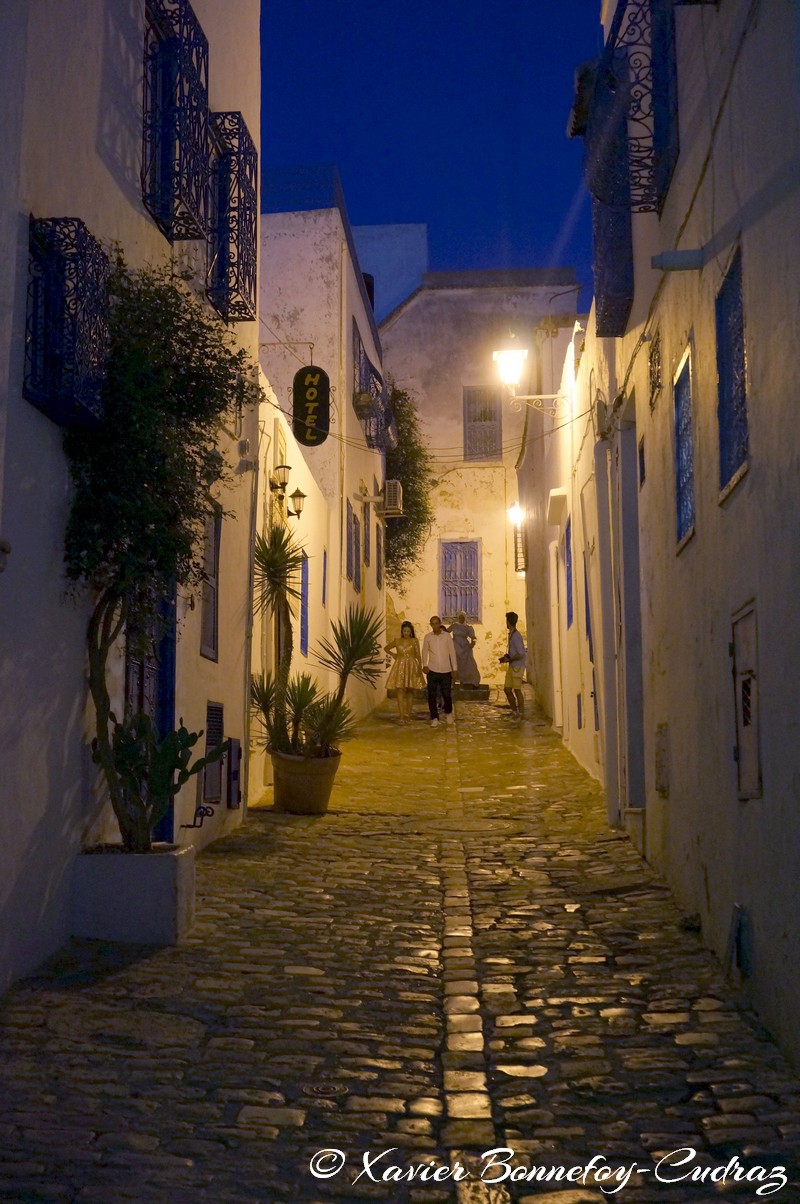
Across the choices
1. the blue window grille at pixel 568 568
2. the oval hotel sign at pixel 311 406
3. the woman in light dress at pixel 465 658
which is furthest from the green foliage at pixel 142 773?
the woman in light dress at pixel 465 658

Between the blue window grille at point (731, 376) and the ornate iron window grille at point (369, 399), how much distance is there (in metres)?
14.9

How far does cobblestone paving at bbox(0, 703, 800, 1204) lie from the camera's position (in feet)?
13.6

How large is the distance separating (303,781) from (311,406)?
25.7 ft

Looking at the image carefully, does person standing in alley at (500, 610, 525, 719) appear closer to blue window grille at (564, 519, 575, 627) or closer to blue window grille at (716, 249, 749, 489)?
blue window grille at (564, 519, 575, 627)

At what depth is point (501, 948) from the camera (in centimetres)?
723

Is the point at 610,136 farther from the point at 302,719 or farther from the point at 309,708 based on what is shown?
the point at 302,719

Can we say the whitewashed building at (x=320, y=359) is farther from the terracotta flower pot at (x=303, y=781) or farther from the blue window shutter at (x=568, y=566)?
the terracotta flower pot at (x=303, y=781)

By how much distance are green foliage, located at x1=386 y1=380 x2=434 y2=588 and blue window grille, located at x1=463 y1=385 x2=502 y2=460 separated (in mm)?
1130

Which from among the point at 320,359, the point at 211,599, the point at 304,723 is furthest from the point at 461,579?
the point at 211,599

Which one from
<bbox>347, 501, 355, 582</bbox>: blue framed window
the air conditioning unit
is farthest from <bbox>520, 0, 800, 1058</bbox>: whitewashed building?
the air conditioning unit

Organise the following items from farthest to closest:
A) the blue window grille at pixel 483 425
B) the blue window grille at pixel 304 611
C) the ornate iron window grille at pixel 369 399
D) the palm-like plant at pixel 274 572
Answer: the blue window grille at pixel 483 425 → the ornate iron window grille at pixel 369 399 → the blue window grille at pixel 304 611 → the palm-like plant at pixel 274 572

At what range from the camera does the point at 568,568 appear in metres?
16.2

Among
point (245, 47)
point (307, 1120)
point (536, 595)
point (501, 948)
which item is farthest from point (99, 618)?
point (536, 595)

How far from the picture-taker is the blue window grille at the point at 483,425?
30.7 metres
